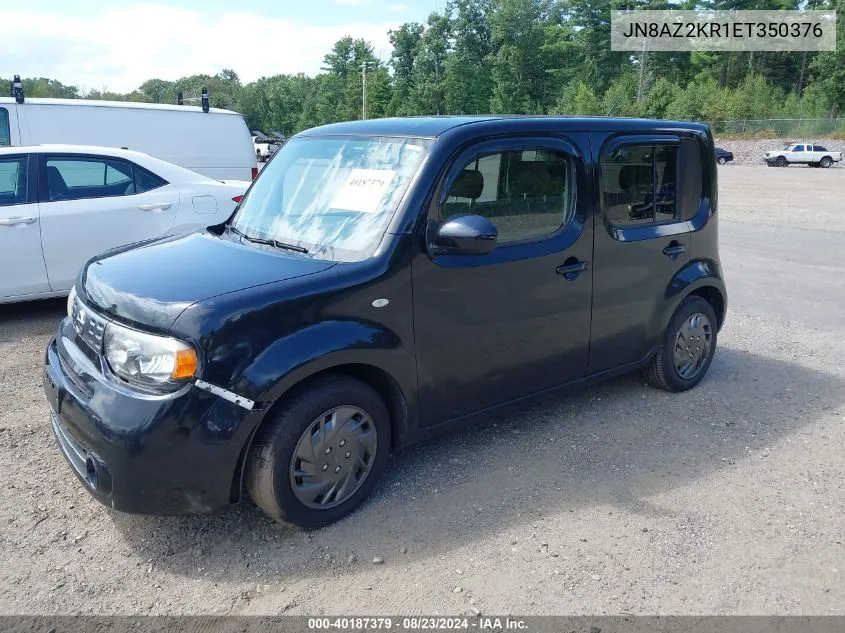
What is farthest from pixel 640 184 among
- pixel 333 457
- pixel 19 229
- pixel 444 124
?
pixel 19 229

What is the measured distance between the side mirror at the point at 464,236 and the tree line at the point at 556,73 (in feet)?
207

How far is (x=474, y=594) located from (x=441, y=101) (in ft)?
279

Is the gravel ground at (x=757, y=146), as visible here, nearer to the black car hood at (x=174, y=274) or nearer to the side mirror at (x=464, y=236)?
the side mirror at (x=464, y=236)

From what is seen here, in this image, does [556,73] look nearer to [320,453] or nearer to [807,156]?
[807,156]

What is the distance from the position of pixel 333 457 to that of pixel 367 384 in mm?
376

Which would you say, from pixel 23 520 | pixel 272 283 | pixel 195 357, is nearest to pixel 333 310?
pixel 272 283

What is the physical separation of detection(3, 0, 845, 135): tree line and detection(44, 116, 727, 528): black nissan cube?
204 ft

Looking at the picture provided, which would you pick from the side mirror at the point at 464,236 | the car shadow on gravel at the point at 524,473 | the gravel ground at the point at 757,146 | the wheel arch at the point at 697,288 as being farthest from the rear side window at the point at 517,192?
the gravel ground at the point at 757,146

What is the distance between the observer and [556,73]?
8038cm

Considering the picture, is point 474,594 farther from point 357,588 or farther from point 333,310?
point 333,310

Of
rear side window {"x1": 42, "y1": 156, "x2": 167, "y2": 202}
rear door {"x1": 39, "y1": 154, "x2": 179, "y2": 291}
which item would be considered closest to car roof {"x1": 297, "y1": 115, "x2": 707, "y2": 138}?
rear door {"x1": 39, "y1": 154, "x2": 179, "y2": 291}

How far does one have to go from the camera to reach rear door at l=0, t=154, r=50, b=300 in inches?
242

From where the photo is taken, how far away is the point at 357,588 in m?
2.90

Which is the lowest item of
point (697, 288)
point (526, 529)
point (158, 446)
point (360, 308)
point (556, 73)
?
point (526, 529)
